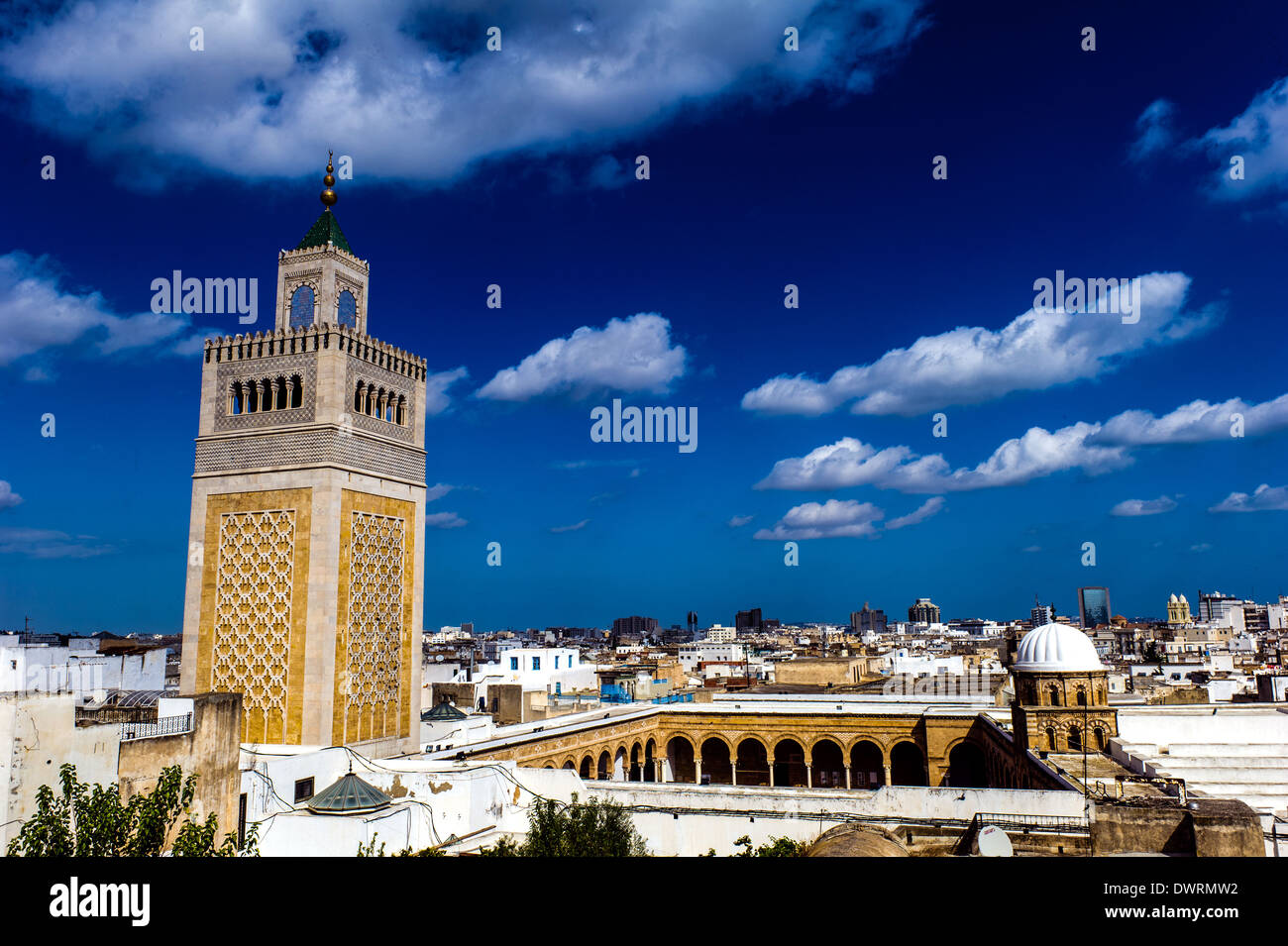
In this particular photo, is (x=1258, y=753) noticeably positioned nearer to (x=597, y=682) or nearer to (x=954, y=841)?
(x=954, y=841)

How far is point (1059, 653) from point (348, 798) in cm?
1742

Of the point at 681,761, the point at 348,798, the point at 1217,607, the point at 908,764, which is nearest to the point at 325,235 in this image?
the point at 348,798

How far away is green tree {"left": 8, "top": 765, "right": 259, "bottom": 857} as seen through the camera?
926 centimetres

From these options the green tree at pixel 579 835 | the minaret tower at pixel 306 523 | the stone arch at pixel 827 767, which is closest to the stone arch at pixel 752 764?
the stone arch at pixel 827 767

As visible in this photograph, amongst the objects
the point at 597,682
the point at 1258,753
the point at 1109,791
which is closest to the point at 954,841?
the point at 1109,791

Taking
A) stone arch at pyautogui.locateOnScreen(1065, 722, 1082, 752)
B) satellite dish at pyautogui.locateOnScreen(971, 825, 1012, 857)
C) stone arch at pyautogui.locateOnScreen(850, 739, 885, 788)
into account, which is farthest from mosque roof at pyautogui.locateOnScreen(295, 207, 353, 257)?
stone arch at pyautogui.locateOnScreen(850, 739, 885, 788)

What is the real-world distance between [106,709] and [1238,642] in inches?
3716

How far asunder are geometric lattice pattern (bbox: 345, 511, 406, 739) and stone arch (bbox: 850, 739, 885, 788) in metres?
19.0

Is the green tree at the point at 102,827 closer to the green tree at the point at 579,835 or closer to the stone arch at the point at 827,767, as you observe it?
the green tree at the point at 579,835

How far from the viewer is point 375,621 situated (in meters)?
20.2

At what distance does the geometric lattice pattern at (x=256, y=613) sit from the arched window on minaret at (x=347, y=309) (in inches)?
167

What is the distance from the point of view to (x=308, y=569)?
18938 millimetres

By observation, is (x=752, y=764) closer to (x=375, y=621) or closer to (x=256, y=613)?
(x=375, y=621)

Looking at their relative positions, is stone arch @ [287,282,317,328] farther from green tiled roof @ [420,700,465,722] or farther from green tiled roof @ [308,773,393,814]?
green tiled roof @ [420,700,465,722]
